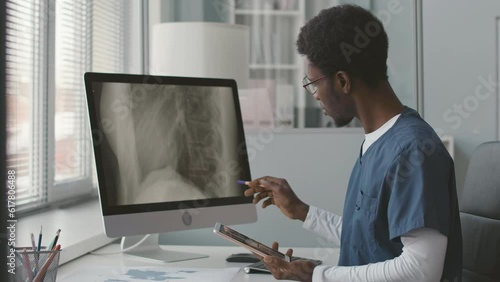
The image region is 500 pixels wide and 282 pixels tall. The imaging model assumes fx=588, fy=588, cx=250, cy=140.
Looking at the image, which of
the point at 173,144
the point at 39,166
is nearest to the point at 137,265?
the point at 173,144

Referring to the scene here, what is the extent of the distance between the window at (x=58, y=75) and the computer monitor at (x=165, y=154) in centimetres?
30

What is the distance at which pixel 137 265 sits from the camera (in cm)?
155

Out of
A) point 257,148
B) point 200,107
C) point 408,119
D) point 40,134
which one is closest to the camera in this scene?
point 408,119

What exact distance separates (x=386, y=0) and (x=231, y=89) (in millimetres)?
949

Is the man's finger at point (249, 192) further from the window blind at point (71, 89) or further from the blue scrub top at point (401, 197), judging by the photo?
the window blind at point (71, 89)

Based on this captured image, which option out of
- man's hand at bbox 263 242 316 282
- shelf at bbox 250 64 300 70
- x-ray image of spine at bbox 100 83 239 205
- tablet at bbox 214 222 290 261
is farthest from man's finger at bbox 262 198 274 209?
shelf at bbox 250 64 300 70

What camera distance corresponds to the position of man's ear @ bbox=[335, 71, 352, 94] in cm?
124

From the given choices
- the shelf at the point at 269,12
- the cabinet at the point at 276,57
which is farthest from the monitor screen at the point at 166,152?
the shelf at the point at 269,12

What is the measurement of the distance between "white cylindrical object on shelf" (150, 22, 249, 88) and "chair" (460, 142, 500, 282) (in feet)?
3.15

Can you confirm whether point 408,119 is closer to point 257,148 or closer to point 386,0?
point 257,148

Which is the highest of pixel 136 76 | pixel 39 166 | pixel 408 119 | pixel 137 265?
pixel 136 76

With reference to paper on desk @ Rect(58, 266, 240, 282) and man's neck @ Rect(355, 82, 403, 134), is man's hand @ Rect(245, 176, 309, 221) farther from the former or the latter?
man's neck @ Rect(355, 82, 403, 134)

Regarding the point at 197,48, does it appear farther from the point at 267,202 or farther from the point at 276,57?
the point at 267,202

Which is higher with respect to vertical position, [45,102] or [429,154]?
[45,102]
